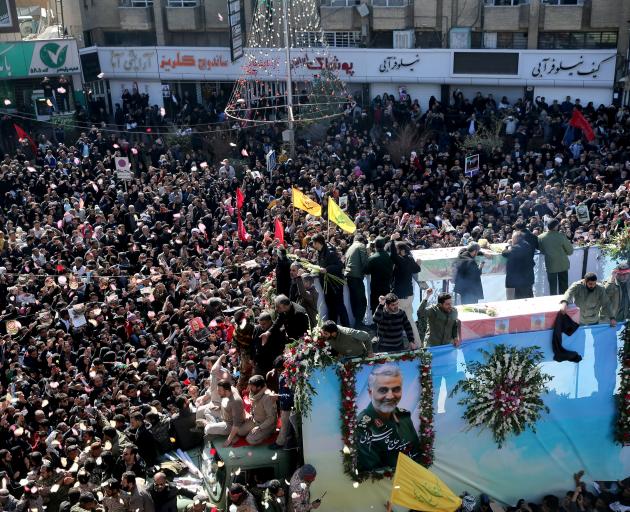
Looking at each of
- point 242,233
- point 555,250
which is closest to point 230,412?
point 555,250

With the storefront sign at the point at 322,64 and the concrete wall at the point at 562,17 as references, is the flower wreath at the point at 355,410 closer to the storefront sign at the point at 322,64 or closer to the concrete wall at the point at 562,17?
the storefront sign at the point at 322,64

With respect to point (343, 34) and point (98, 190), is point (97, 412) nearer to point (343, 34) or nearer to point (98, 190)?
point (98, 190)

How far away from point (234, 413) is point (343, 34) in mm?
25745

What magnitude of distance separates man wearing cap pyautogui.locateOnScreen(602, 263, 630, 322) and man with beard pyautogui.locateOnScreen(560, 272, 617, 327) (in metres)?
0.05

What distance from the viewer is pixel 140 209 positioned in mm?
20906

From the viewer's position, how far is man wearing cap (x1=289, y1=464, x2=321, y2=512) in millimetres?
9337

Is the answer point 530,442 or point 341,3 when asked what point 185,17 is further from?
point 530,442

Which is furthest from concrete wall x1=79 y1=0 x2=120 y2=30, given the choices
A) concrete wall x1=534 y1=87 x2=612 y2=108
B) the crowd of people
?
concrete wall x1=534 y1=87 x2=612 y2=108

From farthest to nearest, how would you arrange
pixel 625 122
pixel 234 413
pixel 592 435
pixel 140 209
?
1. pixel 625 122
2. pixel 140 209
3. pixel 592 435
4. pixel 234 413

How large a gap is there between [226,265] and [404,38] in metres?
18.6

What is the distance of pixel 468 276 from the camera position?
1138 cm

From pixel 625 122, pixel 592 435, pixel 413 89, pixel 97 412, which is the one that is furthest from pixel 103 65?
pixel 592 435


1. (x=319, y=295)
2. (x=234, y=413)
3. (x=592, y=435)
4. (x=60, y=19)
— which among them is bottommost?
(x=592, y=435)

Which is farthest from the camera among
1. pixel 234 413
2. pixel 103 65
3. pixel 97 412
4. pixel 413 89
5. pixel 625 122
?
pixel 103 65
